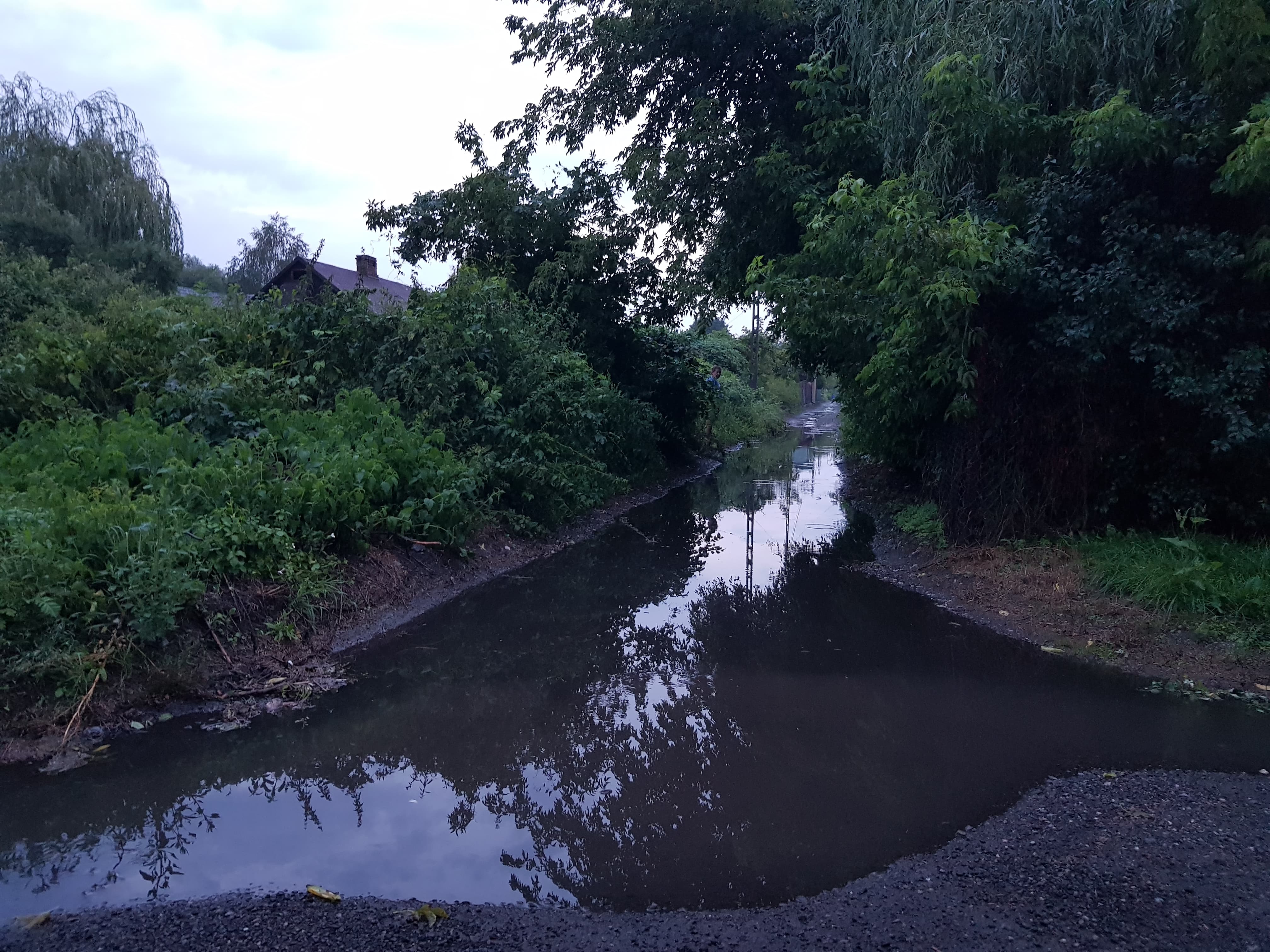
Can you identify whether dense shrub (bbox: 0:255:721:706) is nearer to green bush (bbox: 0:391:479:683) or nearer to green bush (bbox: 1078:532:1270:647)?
green bush (bbox: 0:391:479:683)

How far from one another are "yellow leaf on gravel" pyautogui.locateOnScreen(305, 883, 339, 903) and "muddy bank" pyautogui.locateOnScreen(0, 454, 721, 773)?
7.33 ft

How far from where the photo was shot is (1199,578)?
295 inches

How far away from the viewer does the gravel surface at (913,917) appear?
11.6 ft

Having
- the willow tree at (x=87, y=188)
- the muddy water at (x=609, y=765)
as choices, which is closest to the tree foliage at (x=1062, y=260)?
the muddy water at (x=609, y=765)

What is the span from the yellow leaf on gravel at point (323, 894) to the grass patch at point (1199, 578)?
6.63m

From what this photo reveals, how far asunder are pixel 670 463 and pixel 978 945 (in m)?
18.0

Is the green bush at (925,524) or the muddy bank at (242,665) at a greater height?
the green bush at (925,524)

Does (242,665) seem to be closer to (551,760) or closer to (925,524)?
(551,760)

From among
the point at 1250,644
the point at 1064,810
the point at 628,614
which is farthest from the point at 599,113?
the point at 1064,810

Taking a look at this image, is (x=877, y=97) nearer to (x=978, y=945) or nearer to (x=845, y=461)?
(x=978, y=945)

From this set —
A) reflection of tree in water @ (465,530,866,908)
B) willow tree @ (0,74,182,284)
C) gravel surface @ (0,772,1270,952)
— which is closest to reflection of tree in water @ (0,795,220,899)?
gravel surface @ (0,772,1270,952)

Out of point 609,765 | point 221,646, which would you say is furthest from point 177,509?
point 609,765

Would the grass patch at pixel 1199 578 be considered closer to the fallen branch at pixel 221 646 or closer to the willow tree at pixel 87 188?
the fallen branch at pixel 221 646

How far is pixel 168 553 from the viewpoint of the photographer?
6.39 meters
